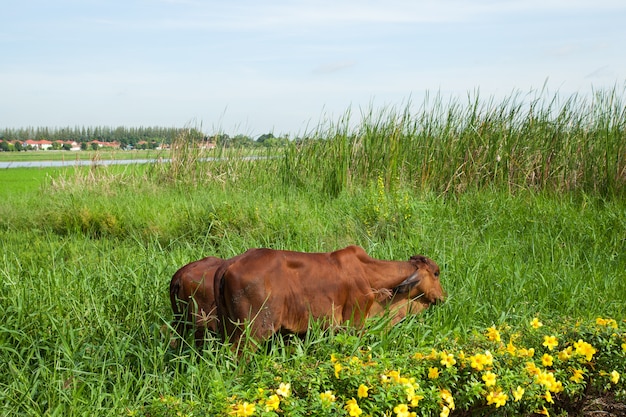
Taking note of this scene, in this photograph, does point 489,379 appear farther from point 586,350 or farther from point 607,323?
point 607,323

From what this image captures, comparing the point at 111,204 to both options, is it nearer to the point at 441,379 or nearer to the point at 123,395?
the point at 123,395

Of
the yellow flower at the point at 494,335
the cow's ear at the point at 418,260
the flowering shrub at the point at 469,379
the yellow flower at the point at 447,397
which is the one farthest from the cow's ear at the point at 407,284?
the yellow flower at the point at 447,397

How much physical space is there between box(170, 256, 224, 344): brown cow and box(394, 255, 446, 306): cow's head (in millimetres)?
776

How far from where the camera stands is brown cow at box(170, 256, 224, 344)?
2.48 m

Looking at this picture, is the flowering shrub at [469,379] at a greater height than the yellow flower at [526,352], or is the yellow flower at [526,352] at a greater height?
the yellow flower at [526,352]

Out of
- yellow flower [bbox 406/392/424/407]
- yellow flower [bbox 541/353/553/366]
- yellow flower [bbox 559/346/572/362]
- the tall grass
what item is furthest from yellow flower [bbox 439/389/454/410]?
the tall grass

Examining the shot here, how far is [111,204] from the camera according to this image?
21.3ft

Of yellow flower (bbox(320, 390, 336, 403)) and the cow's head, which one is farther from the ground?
the cow's head

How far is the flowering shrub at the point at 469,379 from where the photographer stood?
2.05 m

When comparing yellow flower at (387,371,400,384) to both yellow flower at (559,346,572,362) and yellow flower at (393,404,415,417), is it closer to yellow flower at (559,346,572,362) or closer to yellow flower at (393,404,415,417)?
yellow flower at (393,404,415,417)

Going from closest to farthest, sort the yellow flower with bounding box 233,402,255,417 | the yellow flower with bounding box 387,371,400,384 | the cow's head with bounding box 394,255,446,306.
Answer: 1. the yellow flower with bounding box 233,402,255,417
2. the yellow flower with bounding box 387,371,400,384
3. the cow's head with bounding box 394,255,446,306

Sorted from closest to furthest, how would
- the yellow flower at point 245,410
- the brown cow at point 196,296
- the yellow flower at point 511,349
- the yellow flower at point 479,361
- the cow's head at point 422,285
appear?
the yellow flower at point 245,410, the yellow flower at point 479,361, the yellow flower at point 511,349, the brown cow at point 196,296, the cow's head at point 422,285

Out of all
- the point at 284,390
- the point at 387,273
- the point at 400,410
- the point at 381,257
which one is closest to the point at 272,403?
the point at 284,390

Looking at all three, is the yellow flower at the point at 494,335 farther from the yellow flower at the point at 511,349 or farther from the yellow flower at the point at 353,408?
the yellow flower at the point at 353,408
